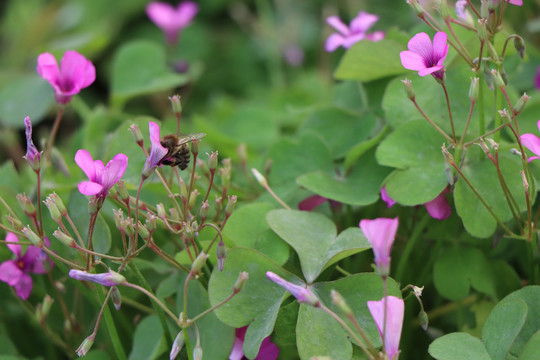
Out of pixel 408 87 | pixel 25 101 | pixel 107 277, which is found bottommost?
pixel 25 101

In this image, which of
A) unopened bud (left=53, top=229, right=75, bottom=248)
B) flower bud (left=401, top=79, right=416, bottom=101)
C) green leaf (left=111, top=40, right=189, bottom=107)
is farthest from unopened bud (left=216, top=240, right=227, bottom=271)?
green leaf (left=111, top=40, right=189, bottom=107)

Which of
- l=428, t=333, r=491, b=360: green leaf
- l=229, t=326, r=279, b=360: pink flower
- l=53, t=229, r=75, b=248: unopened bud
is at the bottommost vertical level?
l=229, t=326, r=279, b=360: pink flower

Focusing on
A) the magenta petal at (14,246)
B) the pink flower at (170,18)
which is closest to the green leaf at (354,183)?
the magenta petal at (14,246)

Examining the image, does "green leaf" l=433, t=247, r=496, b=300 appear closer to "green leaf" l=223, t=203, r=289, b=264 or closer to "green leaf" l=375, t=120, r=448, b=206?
"green leaf" l=375, t=120, r=448, b=206

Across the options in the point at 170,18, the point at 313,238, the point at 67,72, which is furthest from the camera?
the point at 170,18

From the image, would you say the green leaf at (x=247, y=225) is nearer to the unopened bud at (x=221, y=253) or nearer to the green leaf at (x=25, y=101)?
the unopened bud at (x=221, y=253)

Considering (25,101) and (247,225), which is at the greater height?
(247,225)

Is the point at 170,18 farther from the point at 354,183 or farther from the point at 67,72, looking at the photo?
the point at 354,183

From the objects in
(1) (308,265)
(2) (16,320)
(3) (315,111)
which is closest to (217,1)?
(3) (315,111)

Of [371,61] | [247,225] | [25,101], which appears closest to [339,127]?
[371,61]
